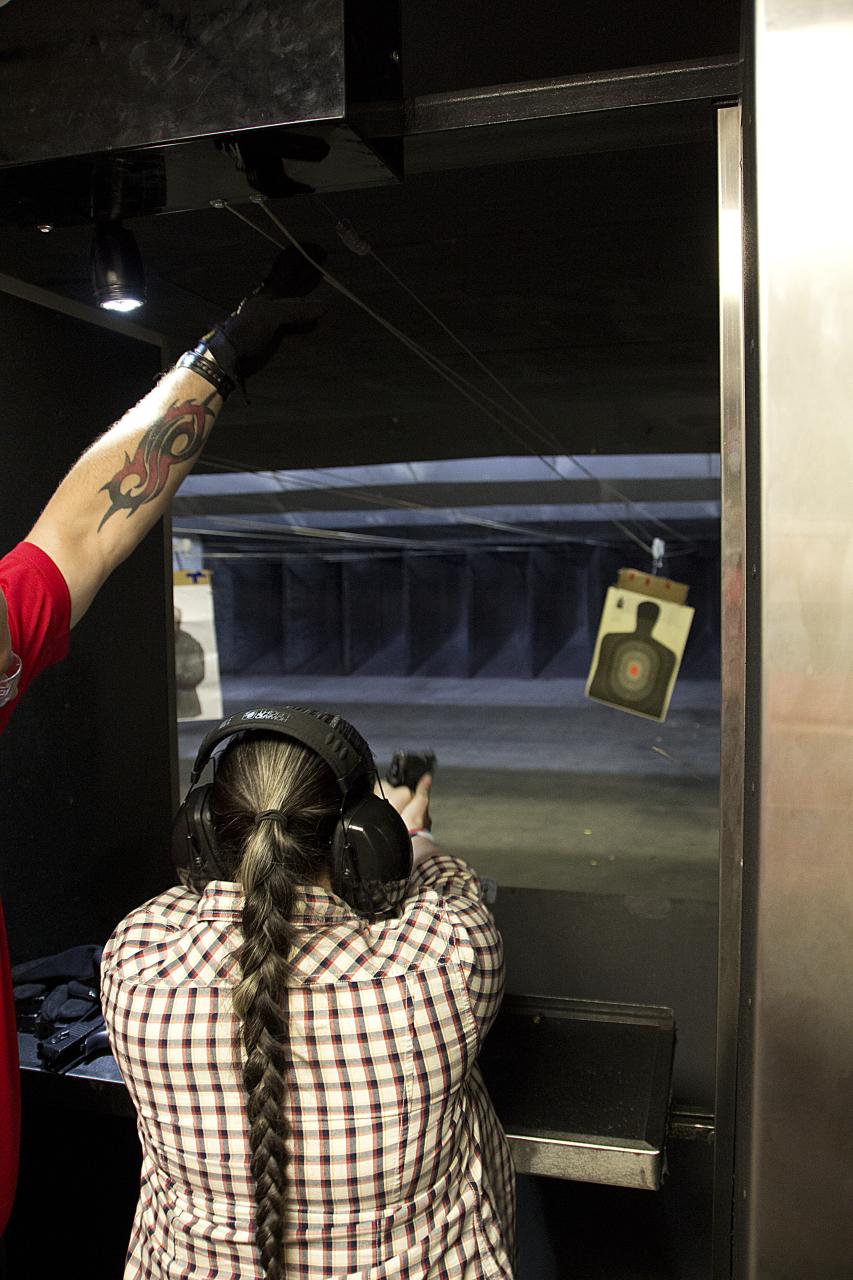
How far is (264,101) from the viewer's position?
995 mm

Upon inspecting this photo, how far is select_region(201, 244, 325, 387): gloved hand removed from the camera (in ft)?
4.26

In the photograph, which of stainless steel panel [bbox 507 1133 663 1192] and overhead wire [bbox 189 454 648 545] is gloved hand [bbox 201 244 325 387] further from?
overhead wire [bbox 189 454 648 545]

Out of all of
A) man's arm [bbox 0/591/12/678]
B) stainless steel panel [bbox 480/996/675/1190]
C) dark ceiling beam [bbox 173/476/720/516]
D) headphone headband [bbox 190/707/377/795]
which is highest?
dark ceiling beam [bbox 173/476/720/516]

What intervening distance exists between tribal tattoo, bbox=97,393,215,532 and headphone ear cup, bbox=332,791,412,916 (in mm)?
498

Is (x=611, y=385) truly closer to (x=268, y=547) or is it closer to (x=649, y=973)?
(x=649, y=973)

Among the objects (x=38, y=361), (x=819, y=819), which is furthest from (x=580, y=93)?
(x=38, y=361)

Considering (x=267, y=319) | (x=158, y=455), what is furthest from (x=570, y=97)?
(x=158, y=455)

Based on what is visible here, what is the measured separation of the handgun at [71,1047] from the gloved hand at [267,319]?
3.20ft

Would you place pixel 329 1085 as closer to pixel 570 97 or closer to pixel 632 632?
pixel 570 97

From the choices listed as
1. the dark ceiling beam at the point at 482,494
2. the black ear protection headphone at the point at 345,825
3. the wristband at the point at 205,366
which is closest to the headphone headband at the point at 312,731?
the black ear protection headphone at the point at 345,825

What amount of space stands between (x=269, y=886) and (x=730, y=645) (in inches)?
18.0

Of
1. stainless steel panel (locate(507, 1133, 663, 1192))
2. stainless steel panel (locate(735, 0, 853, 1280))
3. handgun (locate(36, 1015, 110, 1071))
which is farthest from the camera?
handgun (locate(36, 1015, 110, 1071))

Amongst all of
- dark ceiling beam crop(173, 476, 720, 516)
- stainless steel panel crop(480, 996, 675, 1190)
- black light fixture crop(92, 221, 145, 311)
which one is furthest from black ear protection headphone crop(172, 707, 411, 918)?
dark ceiling beam crop(173, 476, 720, 516)

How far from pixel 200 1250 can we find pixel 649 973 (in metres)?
1.55
